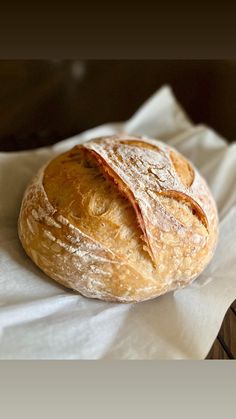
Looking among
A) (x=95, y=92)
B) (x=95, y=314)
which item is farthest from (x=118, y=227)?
(x=95, y=92)

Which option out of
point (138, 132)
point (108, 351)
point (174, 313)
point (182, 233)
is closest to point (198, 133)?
point (138, 132)

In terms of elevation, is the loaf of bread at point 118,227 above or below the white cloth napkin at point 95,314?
above

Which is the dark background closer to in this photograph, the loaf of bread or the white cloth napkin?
the white cloth napkin

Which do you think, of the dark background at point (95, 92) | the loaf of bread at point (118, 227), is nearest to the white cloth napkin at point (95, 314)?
the loaf of bread at point (118, 227)

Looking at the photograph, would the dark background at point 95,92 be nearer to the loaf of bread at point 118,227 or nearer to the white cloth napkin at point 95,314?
the white cloth napkin at point 95,314

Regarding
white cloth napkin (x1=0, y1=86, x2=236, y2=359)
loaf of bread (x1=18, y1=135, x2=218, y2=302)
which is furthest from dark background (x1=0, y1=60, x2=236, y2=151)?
loaf of bread (x1=18, y1=135, x2=218, y2=302)
